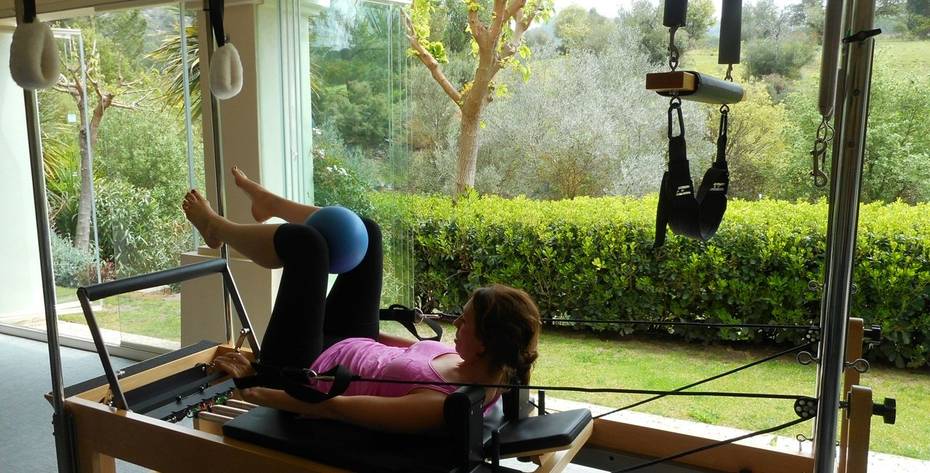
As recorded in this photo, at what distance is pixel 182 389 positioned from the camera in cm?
232

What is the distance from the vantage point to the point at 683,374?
4141 mm

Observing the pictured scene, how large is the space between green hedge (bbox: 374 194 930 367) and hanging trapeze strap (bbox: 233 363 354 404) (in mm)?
2223

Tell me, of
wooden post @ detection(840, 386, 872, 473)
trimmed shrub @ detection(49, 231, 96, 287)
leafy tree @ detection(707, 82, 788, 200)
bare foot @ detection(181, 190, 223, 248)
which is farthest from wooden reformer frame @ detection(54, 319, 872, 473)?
leafy tree @ detection(707, 82, 788, 200)

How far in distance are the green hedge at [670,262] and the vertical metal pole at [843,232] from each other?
8.84 ft

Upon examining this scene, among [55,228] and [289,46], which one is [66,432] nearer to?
[289,46]

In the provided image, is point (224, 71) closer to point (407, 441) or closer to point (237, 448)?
point (237, 448)

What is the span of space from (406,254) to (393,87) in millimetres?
901

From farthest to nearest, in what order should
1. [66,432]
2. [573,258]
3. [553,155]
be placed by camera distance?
[553,155] → [573,258] → [66,432]

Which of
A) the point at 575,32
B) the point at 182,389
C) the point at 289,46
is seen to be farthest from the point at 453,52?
the point at 182,389

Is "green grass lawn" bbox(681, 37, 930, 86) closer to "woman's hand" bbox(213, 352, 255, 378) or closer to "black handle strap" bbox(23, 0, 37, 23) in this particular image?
"woman's hand" bbox(213, 352, 255, 378)

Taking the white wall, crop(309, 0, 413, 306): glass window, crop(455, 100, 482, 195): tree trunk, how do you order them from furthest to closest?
crop(455, 100, 482, 195): tree trunk < the white wall < crop(309, 0, 413, 306): glass window

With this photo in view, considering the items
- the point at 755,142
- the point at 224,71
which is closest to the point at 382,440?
the point at 224,71

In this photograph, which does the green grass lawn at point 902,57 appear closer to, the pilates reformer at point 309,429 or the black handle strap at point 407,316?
the black handle strap at point 407,316

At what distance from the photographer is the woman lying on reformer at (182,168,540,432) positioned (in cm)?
175
